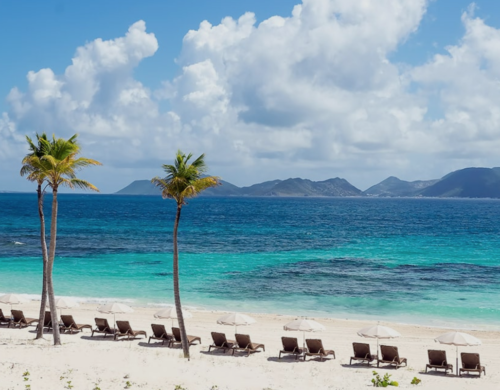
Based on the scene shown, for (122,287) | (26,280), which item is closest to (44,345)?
(122,287)

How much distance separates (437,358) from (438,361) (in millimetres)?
112

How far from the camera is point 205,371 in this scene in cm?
1593

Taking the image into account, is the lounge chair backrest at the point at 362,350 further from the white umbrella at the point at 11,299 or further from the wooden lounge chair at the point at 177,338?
the white umbrella at the point at 11,299

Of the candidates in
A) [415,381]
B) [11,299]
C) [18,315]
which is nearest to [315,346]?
[415,381]

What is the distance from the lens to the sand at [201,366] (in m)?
14.2

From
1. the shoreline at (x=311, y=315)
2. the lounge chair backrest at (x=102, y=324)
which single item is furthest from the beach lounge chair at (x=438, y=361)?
the lounge chair backrest at (x=102, y=324)

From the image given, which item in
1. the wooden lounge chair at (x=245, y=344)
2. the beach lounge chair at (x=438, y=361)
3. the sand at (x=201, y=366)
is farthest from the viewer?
the wooden lounge chair at (x=245, y=344)

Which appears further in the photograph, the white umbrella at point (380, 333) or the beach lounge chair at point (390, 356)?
the white umbrella at point (380, 333)

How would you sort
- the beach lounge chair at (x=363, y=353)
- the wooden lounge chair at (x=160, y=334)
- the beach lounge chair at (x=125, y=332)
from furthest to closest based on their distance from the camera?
the beach lounge chair at (x=125, y=332), the wooden lounge chair at (x=160, y=334), the beach lounge chair at (x=363, y=353)

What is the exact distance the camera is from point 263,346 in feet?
68.8

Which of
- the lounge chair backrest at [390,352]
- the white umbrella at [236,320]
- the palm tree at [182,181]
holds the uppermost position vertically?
the palm tree at [182,181]

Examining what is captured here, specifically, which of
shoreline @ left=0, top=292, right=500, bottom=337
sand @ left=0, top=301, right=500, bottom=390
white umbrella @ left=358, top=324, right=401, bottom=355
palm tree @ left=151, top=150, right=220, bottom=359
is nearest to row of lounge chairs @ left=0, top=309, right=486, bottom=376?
sand @ left=0, top=301, right=500, bottom=390

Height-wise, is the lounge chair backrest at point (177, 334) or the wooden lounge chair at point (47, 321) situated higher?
the wooden lounge chair at point (47, 321)

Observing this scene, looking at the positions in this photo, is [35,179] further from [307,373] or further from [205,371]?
[307,373]
